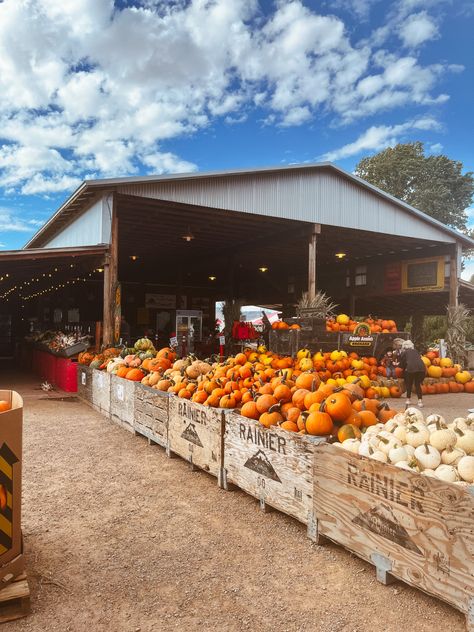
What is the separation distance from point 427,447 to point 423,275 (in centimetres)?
1782

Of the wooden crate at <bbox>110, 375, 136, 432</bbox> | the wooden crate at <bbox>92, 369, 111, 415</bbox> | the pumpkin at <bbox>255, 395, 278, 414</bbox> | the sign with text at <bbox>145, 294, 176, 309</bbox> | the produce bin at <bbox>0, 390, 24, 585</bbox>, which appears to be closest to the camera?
the produce bin at <bbox>0, 390, 24, 585</bbox>

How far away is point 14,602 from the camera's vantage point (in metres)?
2.54

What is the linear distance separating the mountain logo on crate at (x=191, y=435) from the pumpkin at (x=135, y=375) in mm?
2152

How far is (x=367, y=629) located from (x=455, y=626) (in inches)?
19.2

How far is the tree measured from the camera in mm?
42844

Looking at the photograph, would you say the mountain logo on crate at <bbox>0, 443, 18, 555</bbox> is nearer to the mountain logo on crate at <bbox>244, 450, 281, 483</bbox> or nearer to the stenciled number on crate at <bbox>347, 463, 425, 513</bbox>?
the mountain logo on crate at <bbox>244, 450, 281, 483</bbox>

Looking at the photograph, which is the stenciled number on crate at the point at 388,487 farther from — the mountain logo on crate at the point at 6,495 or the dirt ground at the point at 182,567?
the mountain logo on crate at the point at 6,495

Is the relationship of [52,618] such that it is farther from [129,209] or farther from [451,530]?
[129,209]

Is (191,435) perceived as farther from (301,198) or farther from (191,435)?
(301,198)

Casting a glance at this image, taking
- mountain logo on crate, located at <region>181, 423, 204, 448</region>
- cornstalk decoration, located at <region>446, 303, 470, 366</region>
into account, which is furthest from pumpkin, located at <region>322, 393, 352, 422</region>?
cornstalk decoration, located at <region>446, 303, 470, 366</region>

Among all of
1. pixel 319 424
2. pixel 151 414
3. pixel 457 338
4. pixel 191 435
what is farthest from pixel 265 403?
pixel 457 338

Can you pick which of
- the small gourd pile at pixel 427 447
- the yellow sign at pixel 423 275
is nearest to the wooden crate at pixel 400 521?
the small gourd pile at pixel 427 447

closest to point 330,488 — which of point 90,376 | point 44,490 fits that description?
point 44,490

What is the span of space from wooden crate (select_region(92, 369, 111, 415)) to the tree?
1576 inches
